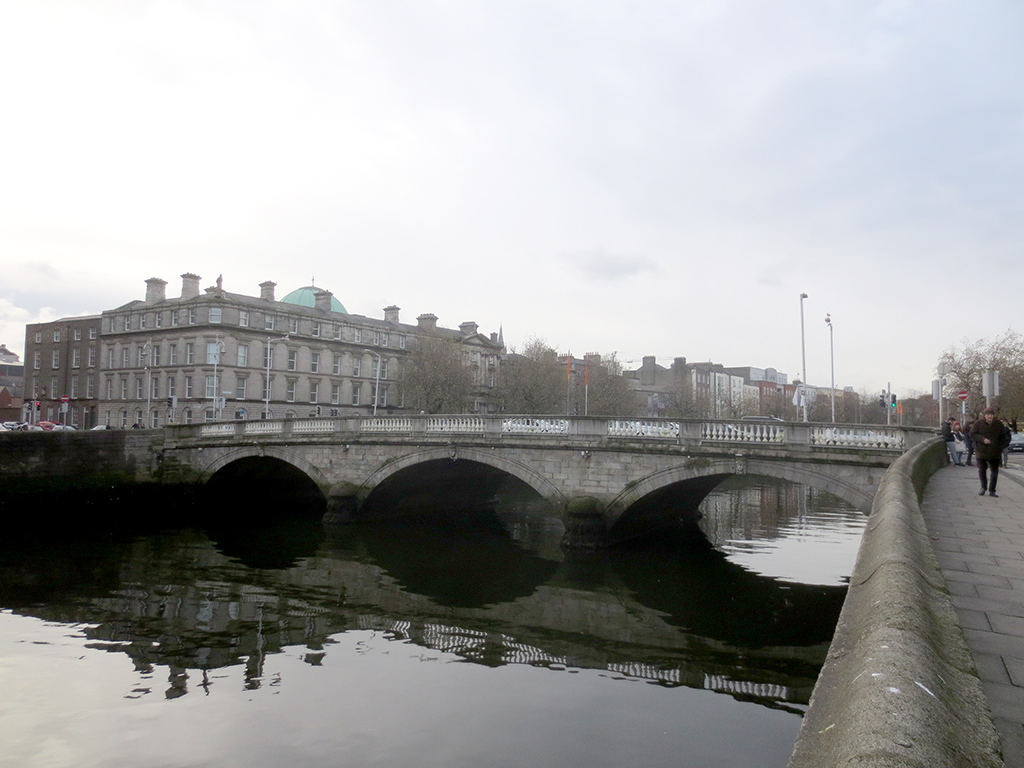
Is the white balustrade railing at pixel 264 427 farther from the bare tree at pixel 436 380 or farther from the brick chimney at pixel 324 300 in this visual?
the brick chimney at pixel 324 300

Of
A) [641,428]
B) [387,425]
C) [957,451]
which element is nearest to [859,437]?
[957,451]

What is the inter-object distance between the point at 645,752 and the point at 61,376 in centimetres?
6705

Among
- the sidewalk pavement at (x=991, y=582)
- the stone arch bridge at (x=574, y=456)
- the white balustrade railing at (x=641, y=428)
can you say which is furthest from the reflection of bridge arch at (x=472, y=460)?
the sidewalk pavement at (x=991, y=582)

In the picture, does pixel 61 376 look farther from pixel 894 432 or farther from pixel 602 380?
pixel 894 432

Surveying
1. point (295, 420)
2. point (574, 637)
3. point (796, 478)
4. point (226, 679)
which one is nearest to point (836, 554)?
point (796, 478)

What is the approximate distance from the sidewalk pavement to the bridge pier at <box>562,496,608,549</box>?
31.2ft

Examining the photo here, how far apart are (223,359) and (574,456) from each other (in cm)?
3824

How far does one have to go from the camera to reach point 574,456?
2131 centimetres

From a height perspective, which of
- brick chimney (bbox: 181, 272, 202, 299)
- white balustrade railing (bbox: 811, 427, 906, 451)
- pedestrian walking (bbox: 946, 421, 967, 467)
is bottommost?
pedestrian walking (bbox: 946, 421, 967, 467)

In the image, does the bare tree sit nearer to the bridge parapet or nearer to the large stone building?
the large stone building

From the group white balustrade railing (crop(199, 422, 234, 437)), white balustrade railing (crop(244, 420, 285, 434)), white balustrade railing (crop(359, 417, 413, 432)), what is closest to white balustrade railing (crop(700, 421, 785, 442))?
white balustrade railing (crop(359, 417, 413, 432))

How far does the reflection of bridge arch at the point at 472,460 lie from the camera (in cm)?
2169

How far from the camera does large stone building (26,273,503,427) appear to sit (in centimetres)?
5216

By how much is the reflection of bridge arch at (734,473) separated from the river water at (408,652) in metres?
1.63
